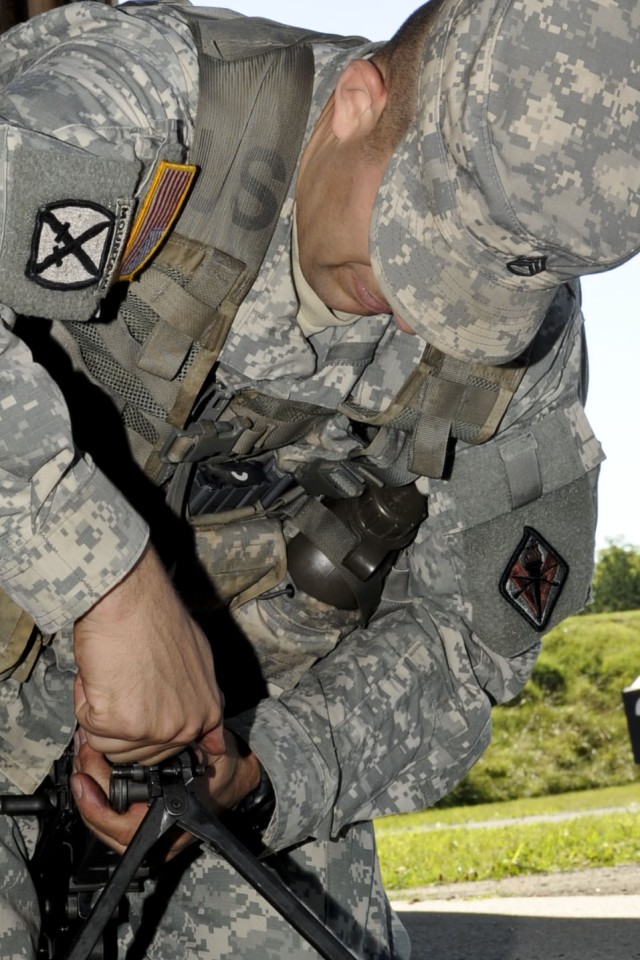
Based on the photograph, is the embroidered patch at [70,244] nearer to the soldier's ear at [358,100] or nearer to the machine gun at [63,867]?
the soldier's ear at [358,100]

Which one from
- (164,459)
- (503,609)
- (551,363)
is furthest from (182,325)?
(503,609)

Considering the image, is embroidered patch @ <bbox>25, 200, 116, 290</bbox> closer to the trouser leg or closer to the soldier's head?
the soldier's head

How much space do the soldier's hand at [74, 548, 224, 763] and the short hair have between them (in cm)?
68

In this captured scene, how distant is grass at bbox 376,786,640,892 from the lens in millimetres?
5535

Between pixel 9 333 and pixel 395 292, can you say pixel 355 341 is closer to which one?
pixel 395 292

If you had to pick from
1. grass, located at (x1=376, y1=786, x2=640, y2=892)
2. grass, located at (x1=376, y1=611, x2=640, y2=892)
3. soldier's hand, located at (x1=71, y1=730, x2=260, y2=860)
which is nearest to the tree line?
grass, located at (x1=376, y1=611, x2=640, y2=892)

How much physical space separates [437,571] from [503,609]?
15 cm

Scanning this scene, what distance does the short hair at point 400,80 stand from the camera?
1.94m

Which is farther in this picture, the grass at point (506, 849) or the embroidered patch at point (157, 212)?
the grass at point (506, 849)

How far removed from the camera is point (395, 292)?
6.42 ft

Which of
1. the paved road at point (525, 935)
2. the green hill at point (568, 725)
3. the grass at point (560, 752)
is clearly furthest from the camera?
the green hill at point (568, 725)

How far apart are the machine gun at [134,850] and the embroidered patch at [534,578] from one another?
2.79ft

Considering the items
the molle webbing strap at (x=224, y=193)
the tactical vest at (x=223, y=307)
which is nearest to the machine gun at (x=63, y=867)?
the tactical vest at (x=223, y=307)

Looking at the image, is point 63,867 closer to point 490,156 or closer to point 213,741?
point 213,741
